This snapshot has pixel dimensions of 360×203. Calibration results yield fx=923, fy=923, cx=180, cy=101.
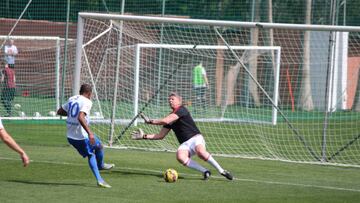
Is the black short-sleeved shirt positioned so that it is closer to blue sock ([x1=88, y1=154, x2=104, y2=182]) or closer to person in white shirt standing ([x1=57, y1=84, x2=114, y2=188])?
person in white shirt standing ([x1=57, y1=84, x2=114, y2=188])

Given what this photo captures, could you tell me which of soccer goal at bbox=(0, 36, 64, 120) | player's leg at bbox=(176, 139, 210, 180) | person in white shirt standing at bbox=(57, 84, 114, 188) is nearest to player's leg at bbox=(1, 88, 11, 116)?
soccer goal at bbox=(0, 36, 64, 120)

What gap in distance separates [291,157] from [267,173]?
12.7ft

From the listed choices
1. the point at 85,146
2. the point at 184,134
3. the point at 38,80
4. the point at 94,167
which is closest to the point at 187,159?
the point at 184,134

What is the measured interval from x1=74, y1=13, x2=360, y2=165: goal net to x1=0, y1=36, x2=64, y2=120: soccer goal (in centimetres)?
303

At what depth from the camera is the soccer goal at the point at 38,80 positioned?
29591 millimetres

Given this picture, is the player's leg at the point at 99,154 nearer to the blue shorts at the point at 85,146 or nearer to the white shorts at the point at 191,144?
the blue shorts at the point at 85,146

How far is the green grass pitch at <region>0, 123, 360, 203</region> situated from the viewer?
14195mm

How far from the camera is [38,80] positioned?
101 ft

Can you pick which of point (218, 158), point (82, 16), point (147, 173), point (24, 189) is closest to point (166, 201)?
point (24, 189)

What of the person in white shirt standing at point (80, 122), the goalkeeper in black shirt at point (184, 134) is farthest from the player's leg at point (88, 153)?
the goalkeeper in black shirt at point (184, 134)

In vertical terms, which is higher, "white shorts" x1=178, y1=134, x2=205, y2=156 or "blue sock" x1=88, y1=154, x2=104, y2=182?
"white shorts" x1=178, y1=134, x2=205, y2=156

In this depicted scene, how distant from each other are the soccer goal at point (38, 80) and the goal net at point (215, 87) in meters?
3.03

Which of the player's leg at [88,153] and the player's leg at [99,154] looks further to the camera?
the player's leg at [99,154]

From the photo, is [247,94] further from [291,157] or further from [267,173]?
[267,173]
